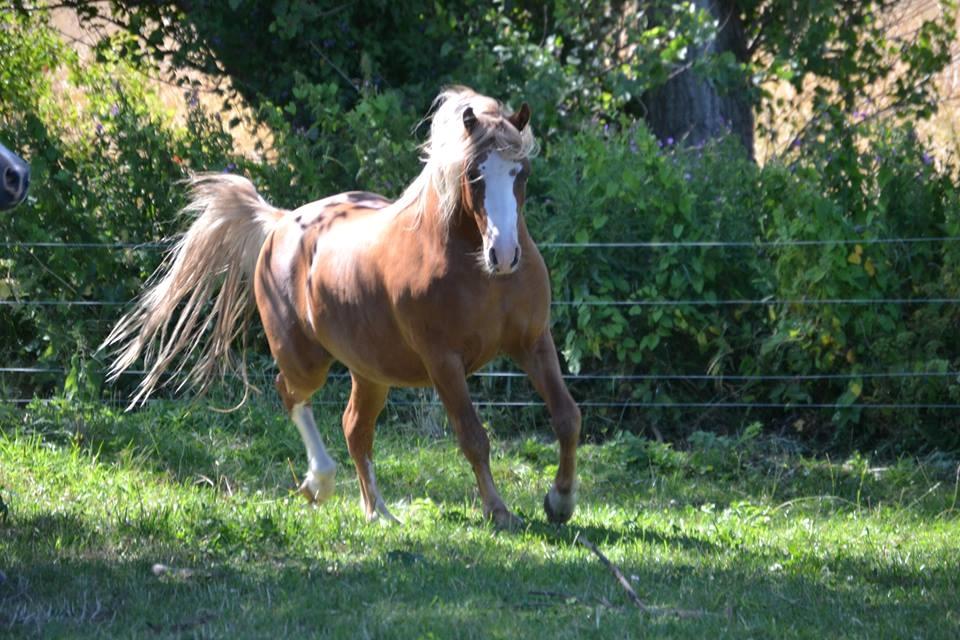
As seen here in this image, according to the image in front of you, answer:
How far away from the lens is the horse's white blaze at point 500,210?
503 centimetres

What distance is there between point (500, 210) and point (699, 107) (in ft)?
21.7

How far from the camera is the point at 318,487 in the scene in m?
6.49

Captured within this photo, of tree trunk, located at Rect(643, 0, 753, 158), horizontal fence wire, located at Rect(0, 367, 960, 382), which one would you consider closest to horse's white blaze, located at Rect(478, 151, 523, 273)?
horizontal fence wire, located at Rect(0, 367, 960, 382)

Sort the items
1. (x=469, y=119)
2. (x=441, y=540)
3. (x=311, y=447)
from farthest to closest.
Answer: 1. (x=311, y=447)
2. (x=441, y=540)
3. (x=469, y=119)

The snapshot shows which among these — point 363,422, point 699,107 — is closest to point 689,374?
point 363,422

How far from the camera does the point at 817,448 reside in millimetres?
8102

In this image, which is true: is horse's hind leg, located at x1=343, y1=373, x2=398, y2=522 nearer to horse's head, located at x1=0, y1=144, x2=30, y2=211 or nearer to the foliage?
the foliage

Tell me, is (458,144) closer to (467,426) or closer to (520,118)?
(520,118)

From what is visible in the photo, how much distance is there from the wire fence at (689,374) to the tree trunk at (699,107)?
3.08 meters

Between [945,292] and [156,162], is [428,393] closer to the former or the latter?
[156,162]

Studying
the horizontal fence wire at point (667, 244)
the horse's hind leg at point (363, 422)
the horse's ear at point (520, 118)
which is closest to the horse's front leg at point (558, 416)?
the horse's ear at point (520, 118)

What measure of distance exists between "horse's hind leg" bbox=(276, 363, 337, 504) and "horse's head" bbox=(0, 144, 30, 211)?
2.53 metres

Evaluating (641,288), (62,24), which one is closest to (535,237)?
(641,288)

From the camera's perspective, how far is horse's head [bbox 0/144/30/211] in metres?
4.31
